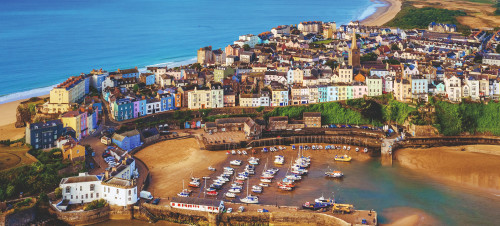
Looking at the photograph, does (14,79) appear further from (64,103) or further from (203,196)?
(203,196)

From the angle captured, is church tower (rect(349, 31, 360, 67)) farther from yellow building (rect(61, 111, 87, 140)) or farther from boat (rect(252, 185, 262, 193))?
yellow building (rect(61, 111, 87, 140))

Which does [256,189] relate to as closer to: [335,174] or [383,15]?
[335,174]

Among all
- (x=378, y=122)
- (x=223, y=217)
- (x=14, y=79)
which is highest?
(x=14, y=79)

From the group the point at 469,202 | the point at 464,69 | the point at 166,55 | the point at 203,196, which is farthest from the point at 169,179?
the point at 166,55

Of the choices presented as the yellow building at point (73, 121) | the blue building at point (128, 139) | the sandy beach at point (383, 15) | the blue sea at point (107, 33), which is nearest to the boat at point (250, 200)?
the blue building at point (128, 139)

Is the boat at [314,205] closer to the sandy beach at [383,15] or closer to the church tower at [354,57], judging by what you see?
the church tower at [354,57]

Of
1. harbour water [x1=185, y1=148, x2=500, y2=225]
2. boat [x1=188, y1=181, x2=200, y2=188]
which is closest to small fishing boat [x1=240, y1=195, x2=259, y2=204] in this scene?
harbour water [x1=185, y1=148, x2=500, y2=225]

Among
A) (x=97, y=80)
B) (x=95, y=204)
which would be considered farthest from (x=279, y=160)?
(x=97, y=80)
